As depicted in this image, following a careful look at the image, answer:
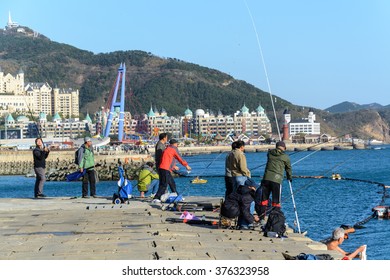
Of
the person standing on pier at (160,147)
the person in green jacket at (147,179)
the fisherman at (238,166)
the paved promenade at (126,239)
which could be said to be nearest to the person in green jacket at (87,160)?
the person in green jacket at (147,179)

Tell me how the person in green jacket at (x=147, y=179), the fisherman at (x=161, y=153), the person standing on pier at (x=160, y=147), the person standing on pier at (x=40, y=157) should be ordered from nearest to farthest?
the fisherman at (x=161, y=153) < the person standing on pier at (x=160, y=147) < the person in green jacket at (x=147, y=179) < the person standing on pier at (x=40, y=157)

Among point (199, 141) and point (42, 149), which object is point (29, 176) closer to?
point (42, 149)

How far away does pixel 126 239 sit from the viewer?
38.1 ft

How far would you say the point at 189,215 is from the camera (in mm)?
14141

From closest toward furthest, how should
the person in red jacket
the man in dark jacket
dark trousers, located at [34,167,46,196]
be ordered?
1. the man in dark jacket
2. the person in red jacket
3. dark trousers, located at [34,167,46,196]

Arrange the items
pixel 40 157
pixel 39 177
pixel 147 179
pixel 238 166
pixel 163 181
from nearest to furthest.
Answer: pixel 238 166, pixel 163 181, pixel 147 179, pixel 40 157, pixel 39 177

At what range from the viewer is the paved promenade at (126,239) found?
10125 millimetres

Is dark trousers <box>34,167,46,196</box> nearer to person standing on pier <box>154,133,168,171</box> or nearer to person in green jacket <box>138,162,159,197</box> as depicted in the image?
person in green jacket <box>138,162,159,197</box>

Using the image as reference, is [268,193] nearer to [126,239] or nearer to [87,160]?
[126,239]

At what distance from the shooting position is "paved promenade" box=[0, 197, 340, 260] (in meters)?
10.1

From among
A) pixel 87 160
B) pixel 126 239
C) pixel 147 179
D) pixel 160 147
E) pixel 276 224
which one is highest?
pixel 160 147

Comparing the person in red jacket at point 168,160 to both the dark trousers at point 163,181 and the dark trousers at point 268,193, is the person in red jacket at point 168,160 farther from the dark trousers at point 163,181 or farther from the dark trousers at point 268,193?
the dark trousers at point 268,193

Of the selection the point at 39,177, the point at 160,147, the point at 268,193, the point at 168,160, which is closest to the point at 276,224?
the point at 268,193

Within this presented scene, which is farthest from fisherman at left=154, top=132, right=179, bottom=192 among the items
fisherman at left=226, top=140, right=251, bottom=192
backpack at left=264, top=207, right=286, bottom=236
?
backpack at left=264, top=207, right=286, bottom=236
